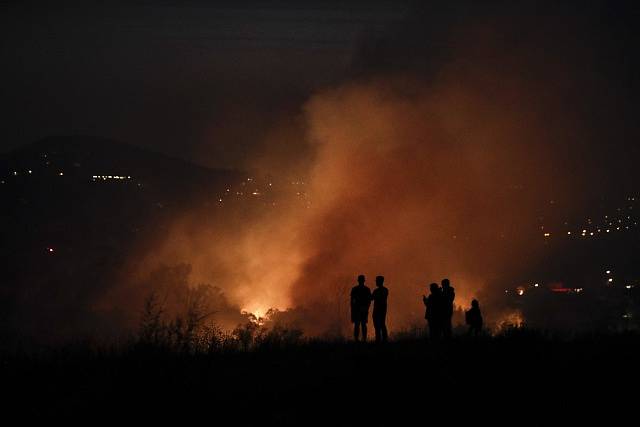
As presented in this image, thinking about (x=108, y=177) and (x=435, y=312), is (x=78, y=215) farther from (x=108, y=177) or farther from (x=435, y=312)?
(x=435, y=312)

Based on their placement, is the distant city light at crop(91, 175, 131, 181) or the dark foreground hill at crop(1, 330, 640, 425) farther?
the distant city light at crop(91, 175, 131, 181)

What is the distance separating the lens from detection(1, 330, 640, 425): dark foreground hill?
21.2 feet

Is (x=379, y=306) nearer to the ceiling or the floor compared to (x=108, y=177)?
nearer to the floor

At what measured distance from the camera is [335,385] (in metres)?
7.21

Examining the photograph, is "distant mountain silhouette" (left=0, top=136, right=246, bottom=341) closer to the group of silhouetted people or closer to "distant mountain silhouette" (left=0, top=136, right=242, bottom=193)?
"distant mountain silhouette" (left=0, top=136, right=242, bottom=193)

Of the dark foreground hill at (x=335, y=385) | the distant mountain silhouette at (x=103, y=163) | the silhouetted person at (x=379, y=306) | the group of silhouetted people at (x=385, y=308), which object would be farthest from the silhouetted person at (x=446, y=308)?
the distant mountain silhouette at (x=103, y=163)

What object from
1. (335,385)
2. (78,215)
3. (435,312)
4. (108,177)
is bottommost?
(335,385)

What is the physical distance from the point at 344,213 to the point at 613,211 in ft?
355

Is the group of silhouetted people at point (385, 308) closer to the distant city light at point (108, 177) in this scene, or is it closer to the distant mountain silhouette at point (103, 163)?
the distant city light at point (108, 177)

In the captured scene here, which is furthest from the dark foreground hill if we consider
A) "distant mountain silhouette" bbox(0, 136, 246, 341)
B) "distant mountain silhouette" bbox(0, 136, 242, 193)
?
"distant mountain silhouette" bbox(0, 136, 242, 193)

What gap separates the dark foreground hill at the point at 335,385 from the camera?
647cm

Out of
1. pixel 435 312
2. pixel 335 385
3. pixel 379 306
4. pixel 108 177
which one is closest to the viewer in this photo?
pixel 335 385

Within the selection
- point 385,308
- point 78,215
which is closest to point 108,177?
point 78,215

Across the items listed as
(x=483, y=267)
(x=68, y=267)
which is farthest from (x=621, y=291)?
(x=68, y=267)
